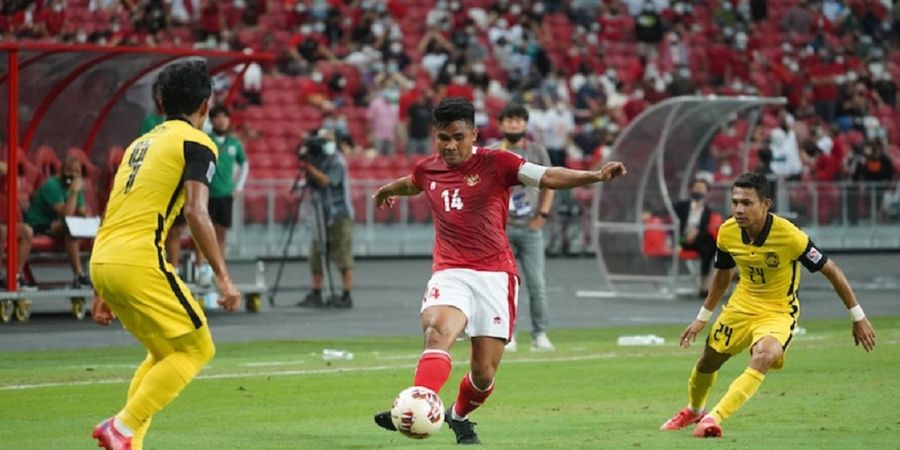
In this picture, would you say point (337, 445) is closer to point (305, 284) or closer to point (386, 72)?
point (305, 284)

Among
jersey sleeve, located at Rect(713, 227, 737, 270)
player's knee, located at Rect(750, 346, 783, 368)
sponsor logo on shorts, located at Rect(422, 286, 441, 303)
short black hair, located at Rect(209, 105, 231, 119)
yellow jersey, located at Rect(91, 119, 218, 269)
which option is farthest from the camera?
short black hair, located at Rect(209, 105, 231, 119)

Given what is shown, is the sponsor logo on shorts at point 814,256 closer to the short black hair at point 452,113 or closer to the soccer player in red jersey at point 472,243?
the soccer player in red jersey at point 472,243

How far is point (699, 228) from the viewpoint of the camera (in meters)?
25.0

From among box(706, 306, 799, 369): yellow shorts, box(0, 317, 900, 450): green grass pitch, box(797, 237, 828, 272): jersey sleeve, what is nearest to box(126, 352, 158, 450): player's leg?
box(0, 317, 900, 450): green grass pitch

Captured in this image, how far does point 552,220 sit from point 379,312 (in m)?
14.6

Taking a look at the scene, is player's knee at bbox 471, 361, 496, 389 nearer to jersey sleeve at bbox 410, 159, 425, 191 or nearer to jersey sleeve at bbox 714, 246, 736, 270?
jersey sleeve at bbox 410, 159, 425, 191

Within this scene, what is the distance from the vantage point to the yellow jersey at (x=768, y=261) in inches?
433

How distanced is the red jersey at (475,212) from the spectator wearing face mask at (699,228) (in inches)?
589

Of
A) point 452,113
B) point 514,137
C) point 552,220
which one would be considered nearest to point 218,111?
point 514,137

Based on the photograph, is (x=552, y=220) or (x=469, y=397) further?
(x=552, y=220)

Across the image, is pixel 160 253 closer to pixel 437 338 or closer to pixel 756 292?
pixel 437 338

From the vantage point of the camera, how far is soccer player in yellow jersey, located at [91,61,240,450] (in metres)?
8.46

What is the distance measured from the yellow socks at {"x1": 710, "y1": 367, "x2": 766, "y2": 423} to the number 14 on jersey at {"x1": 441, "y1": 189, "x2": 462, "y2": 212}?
1.99m

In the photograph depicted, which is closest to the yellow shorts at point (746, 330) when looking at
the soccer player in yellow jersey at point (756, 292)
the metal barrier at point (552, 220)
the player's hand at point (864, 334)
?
the soccer player in yellow jersey at point (756, 292)
